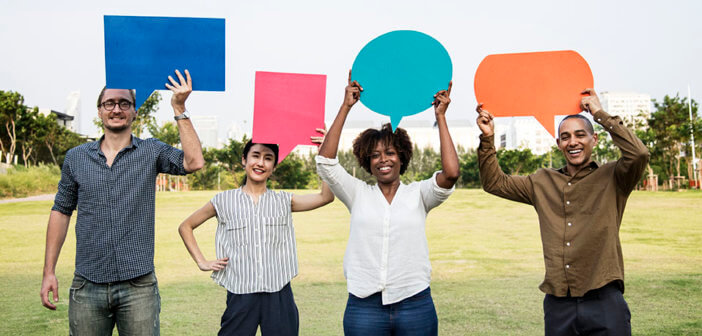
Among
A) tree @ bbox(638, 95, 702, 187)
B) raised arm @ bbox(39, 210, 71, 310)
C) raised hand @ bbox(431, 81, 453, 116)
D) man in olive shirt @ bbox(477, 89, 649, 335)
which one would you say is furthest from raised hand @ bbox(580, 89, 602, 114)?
tree @ bbox(638, 95, 702, 187)

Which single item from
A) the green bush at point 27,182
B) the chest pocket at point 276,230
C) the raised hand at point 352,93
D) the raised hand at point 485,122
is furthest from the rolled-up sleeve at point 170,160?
the green bush at point 27,182

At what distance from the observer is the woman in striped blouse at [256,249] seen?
2.55m

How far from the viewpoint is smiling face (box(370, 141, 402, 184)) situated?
93.7 inches

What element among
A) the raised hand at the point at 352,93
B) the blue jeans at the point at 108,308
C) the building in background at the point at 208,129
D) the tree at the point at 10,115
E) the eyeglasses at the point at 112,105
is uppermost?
the building in background at the point at 208,129

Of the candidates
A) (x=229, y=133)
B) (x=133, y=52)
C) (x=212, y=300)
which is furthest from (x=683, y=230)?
(x=229, y=133)

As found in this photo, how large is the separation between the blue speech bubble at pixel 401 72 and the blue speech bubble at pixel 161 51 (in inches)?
27.9

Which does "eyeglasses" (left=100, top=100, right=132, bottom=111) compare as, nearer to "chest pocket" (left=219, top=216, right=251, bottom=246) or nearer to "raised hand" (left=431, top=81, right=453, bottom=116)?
"chest pocket" (left=219, top=216, right=251, bottom=246)

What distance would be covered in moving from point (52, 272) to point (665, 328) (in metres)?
4.97

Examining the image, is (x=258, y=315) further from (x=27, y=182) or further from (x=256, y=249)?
(x=27, y=182)

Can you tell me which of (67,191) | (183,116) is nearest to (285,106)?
(183,116)

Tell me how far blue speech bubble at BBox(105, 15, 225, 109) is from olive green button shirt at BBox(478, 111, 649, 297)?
1.38 meters

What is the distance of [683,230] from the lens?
11.8 meters

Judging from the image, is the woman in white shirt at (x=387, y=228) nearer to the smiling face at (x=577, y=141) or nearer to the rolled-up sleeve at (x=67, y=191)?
the smiling face at (x=577, y=141)

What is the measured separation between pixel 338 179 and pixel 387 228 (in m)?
0.32
